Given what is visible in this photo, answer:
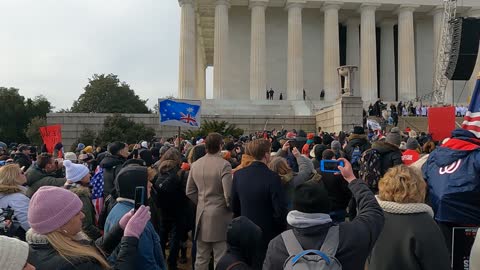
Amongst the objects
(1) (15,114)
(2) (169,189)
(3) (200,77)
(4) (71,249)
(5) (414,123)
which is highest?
(3) (200,77)

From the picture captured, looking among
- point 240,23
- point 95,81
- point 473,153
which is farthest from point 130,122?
point 95,81

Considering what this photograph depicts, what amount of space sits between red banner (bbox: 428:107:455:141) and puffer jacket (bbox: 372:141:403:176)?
→ 4.33 metres

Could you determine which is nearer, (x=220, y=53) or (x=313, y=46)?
(x=220, y=53)

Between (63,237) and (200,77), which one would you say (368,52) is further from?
(63,237)

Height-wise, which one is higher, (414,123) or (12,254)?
(414,123)

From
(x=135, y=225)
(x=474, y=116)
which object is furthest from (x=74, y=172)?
(x=474, y=116)

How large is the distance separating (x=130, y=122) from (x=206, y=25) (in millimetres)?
24219

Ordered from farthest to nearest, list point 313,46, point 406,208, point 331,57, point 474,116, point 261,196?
point 313,46
point 331,57
point 261,196
point 474,116
point 406,208

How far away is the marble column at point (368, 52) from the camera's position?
134ft

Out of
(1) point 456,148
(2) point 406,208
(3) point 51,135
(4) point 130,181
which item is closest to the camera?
(2) point 406,208

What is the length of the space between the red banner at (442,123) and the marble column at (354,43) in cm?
3636

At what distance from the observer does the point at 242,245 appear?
3.07 meters

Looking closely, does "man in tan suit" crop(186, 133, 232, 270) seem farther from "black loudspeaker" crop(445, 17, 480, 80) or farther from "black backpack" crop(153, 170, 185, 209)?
"black loudspeaker" crop(445, 17, 480, 80)

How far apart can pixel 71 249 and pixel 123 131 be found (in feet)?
91.1
